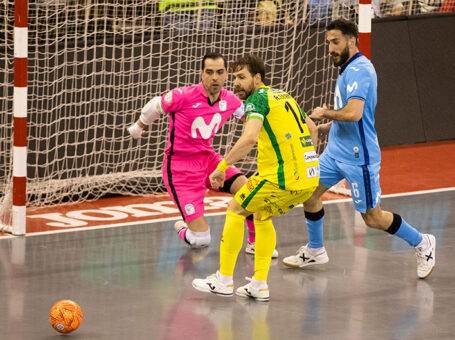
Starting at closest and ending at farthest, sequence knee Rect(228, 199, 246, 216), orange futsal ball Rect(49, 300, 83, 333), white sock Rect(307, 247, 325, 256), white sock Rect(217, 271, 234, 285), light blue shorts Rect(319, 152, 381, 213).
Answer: orange futsal ball Rect(49, 300, 83, 333), knee Rect(228, 199, 246, 216), white sock Rect(217, 271, 234, 285), light blue shorts Rect(319, 152, 381, 213), white sock Rect(307, 247, 325, 256)

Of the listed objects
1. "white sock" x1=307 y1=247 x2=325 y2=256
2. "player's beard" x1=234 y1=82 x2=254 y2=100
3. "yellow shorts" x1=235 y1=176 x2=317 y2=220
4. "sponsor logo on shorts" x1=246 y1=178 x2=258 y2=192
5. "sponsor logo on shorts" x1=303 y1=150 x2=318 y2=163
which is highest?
"player's beard" x1=234 y1=82 x2=254 y2=100

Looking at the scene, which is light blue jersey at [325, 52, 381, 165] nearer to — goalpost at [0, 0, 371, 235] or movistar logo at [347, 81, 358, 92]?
movistar logo at [347, 81, 358, 92]

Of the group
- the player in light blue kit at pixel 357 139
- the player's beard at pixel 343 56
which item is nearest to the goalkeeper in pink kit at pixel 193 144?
the player in light blue kit at pixel 357 139

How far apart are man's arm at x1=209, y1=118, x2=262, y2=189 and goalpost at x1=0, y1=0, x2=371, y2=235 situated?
3427 mm

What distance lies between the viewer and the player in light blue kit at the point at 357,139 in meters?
6.96

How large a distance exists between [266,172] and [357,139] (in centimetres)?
94

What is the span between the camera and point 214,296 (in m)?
6.83

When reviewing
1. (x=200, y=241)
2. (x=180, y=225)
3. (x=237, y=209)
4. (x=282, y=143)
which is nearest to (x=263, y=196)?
(x=237, y=209)

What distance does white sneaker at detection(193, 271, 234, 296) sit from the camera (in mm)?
6734

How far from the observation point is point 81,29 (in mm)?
10180

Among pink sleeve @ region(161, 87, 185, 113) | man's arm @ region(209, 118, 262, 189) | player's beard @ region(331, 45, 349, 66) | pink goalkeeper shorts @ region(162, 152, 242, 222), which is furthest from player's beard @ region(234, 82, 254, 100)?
pink goalkeeper shorts @ region(162, 152, 242, 222)

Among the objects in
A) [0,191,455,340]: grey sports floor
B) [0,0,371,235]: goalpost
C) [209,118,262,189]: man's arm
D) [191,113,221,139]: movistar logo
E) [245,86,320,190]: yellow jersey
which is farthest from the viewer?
[0,0,371,235]: goalpost

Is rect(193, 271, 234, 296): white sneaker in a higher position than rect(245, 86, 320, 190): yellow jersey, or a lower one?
lower

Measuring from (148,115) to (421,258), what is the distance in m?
2.65
